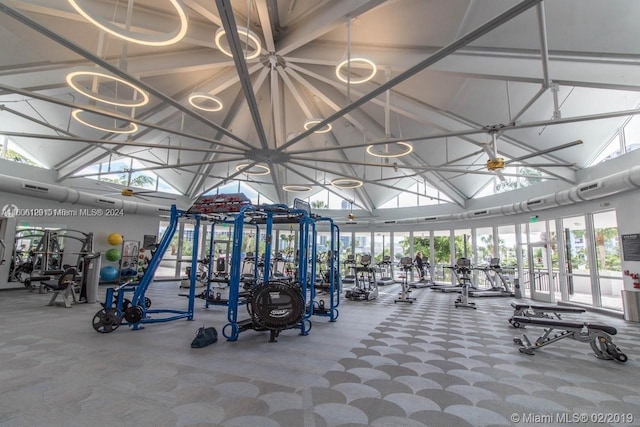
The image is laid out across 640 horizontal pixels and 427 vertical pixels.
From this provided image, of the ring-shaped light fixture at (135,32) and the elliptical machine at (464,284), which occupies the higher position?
the ring-shaped light fixture at (135,32)

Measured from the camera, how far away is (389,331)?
6059 mm

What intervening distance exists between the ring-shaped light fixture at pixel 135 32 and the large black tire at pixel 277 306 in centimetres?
402

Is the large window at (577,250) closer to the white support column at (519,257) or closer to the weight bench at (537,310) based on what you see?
the white support column at (519,257)

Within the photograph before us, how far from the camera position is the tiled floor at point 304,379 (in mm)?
2855

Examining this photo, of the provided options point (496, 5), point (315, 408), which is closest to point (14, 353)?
point (315, 408)

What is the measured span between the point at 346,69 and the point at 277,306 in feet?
18.6

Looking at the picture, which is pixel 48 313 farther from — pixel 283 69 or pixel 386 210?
Result: pixel 386 210

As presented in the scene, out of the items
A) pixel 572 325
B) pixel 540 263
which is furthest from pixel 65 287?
pixel 540 263

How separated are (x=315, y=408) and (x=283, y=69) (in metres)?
7.53

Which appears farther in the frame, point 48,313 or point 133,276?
point 133,276

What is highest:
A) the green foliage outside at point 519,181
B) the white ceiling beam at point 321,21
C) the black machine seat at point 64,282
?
the white ceiling beam at point 321,21

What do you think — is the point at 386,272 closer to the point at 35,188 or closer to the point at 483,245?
the point at 483,245

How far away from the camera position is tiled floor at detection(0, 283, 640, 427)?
9.37 feet

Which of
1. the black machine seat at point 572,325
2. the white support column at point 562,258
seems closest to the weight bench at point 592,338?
the black machine seat at point 572,325
